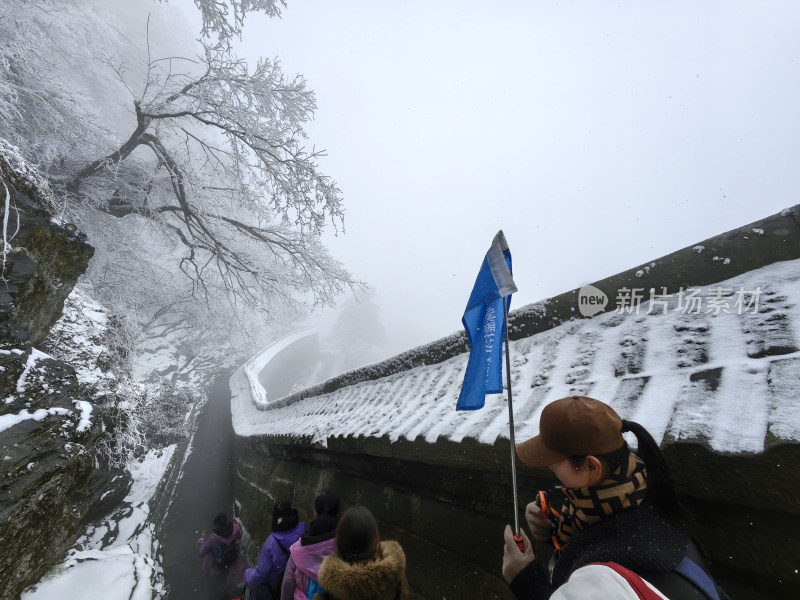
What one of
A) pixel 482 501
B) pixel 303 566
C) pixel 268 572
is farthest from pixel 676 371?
pixel 268 572

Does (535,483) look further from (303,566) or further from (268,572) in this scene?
(268,572)

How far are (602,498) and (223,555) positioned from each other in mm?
6816

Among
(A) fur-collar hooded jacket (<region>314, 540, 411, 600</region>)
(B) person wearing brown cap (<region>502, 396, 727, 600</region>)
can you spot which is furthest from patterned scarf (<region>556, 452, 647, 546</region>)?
(A) fur-collar hooded jacket (<region>314, 540, 411, 600</region>)

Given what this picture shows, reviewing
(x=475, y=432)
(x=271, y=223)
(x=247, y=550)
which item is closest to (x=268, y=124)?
(x=271, y=223)

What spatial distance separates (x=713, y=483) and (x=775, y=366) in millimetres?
611

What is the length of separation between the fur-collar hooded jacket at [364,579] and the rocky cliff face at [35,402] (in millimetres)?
3384

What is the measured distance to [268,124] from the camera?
313 inches

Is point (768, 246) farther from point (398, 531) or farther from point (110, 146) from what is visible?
point (110, 146)

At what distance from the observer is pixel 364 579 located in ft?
Answer: 5.74

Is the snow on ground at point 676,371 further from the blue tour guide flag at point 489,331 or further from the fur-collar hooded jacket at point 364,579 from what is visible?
the fur-collar hooded jacket at point 364,579

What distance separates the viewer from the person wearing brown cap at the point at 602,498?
1.09 m

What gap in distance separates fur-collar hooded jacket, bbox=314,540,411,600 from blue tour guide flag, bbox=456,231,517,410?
0.93m

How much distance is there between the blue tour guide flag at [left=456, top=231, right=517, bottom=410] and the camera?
2084 mm

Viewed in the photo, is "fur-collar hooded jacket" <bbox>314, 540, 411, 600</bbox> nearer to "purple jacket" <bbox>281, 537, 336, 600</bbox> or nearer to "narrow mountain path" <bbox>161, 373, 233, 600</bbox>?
"purple jacket" <bbox>281, 537, 336, 600</bbox>
